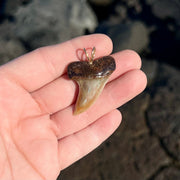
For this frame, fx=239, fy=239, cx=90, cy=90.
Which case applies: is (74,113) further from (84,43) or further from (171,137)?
(171,137)

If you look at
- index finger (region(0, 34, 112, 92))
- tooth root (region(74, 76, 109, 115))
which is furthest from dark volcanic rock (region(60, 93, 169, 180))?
index finger (region(0, 34, 112, 92))

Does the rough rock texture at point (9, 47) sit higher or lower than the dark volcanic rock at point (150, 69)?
higher

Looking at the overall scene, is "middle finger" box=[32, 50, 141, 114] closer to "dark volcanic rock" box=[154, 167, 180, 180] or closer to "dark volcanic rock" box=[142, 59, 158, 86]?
"dark volcanic rock" box=[154, 167, 180, 180]

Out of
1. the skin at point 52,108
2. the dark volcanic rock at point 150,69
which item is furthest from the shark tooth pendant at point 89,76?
the dark volcanic rock at point 150,69

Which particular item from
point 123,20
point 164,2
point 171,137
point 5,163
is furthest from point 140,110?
point 164,2

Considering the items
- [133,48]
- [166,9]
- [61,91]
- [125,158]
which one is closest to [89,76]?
[61,91]

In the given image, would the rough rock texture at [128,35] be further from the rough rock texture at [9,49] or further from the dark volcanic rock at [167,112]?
the rough rock texture at [9,49]
